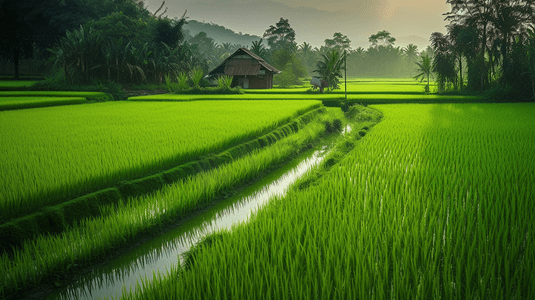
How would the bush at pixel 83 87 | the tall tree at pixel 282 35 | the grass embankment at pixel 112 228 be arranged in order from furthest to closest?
the tall tree at pixel 282 35, the bush at pixel 83 87, the grass embankment at pixel 112 228

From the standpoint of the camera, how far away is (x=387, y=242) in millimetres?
2146

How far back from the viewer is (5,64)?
23547 mm

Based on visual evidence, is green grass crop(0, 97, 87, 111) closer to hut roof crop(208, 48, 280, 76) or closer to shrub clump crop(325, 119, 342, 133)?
shrub clump crop(325, 119, 342, 133)

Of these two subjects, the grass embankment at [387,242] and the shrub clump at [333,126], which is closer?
the grass embankment at [387,242]

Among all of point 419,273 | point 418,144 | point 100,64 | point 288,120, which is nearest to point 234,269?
point 419,273

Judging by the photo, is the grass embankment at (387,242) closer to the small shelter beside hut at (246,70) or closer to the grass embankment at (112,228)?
the grass embankment at (112,228)

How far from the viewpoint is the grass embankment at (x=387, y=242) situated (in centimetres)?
168

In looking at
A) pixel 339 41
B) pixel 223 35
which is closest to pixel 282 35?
pixel 339 41

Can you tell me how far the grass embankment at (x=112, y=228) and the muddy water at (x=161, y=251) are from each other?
154 millimetres

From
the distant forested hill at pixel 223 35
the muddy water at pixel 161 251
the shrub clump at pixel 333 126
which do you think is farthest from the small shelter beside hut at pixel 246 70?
the distant forested hill at pixel 223 35

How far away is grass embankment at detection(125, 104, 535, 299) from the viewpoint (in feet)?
5.50

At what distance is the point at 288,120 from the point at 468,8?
11.5m

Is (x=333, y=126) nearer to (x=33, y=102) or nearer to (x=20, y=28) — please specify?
(x=33, y=102)

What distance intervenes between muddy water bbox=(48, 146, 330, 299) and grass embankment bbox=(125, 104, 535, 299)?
0.33 metres
